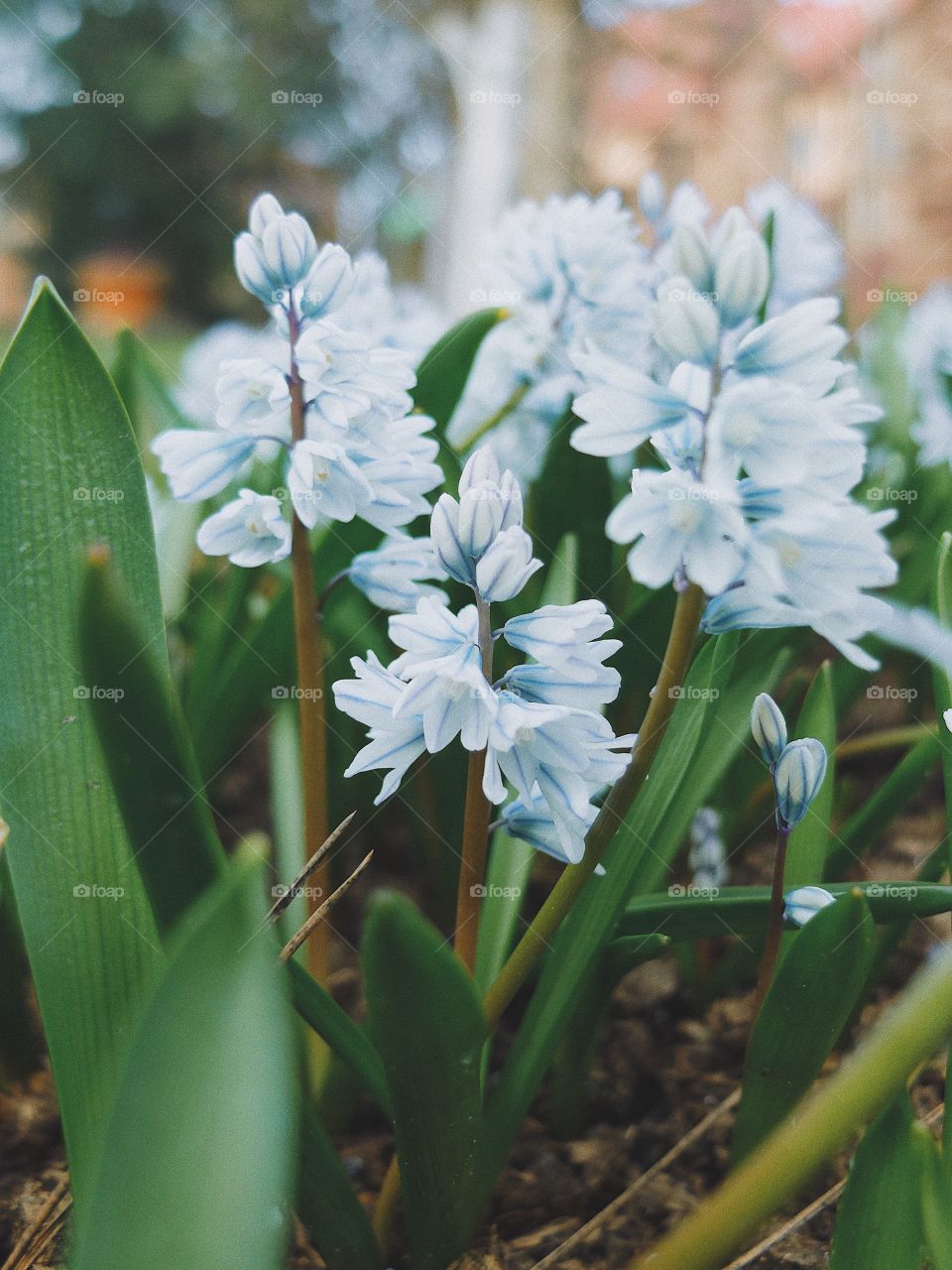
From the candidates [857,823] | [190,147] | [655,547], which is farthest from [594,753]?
[190,147]

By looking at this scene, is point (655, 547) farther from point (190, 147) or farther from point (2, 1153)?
point (190, 147)

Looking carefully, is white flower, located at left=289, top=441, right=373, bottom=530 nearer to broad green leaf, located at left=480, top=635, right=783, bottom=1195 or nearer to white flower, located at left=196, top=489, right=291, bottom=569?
white flower, located at left=196, top=489, right=291, bottom=569

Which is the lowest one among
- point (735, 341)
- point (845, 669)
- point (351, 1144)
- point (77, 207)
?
point (351, 1144)

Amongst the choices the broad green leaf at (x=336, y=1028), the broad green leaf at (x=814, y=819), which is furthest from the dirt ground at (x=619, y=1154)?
the broad green leaf at (x=814, y=819)

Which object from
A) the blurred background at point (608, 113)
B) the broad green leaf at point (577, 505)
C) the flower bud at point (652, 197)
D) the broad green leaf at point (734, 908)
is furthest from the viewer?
the blurred background at point (608, 113)

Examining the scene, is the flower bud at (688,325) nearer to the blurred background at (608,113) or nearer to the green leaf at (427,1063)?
the green leaf at (427,1063)
